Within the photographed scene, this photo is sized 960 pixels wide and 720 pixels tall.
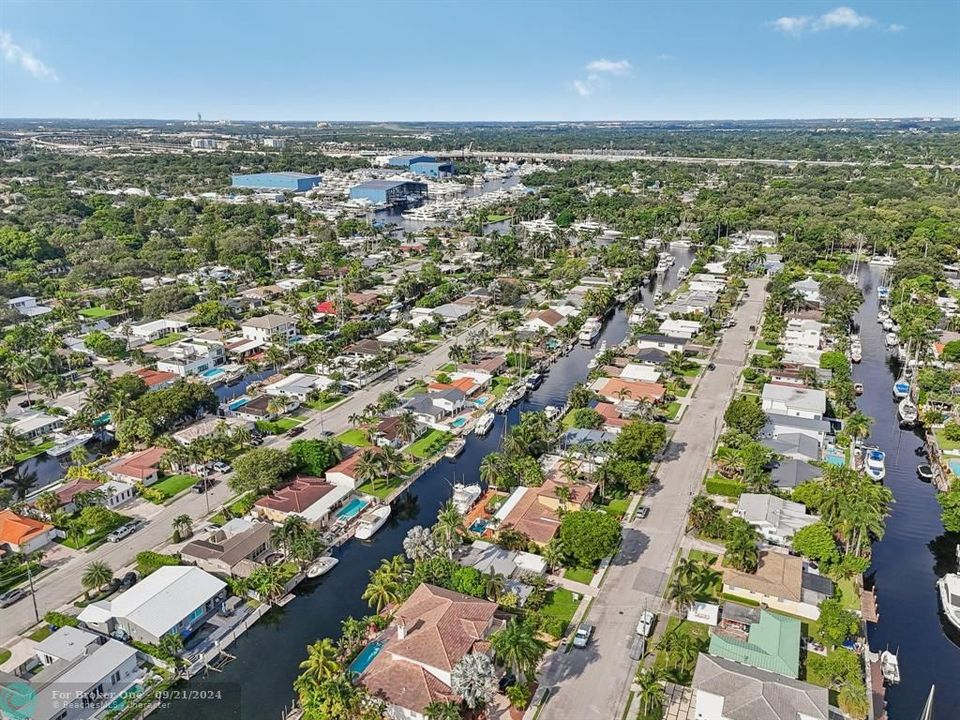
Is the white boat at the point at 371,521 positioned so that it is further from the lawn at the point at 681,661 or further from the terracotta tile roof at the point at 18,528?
the terracotta tile roof at the point at 18,528

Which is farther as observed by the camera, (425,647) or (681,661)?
(681,661)

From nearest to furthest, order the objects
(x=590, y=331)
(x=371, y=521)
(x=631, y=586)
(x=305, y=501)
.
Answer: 1. (x=631, y=586)
2. (x=371, y=521)
3. (x=305, y=501)
4. (x=590, y=331)

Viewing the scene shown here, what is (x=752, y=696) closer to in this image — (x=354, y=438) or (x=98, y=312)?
(x=354, y=438)

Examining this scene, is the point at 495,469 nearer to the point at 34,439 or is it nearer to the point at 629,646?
the point at 629,646

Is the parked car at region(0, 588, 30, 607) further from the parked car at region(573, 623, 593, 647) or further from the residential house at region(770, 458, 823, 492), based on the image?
the residential house at region(770, 458, 823, 492)

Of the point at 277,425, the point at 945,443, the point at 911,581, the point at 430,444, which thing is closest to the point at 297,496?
the point at 430,444
